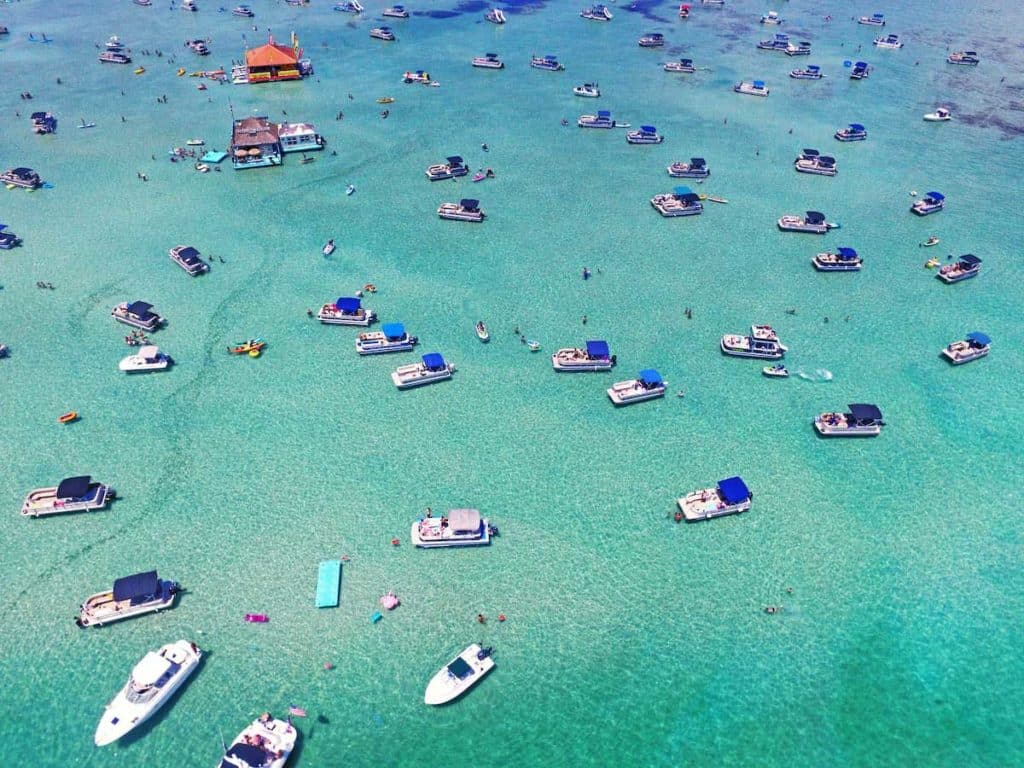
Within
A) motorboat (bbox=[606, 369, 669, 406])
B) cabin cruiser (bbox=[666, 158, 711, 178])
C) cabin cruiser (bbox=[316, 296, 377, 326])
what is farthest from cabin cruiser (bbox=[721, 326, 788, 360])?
cabin cruiser (bbox=[666, 158, 711, 178])

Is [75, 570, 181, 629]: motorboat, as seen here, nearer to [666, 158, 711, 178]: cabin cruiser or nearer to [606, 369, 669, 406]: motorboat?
[606, 369, 669, 406]: motorboat

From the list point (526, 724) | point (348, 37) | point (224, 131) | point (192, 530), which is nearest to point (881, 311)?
point (526, 724)

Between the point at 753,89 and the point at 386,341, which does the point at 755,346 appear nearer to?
the point at 386,341

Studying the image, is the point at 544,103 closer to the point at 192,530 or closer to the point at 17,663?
the point at 192,530

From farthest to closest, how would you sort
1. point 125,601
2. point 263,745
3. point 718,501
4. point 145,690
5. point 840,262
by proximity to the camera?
1. point 840,262
2. point 718,501
3. point 125,601
4. point 145,690
5. point 263,745

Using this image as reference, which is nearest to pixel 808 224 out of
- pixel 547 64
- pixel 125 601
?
pixel 547 64

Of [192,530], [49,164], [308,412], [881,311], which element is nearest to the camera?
[192,530]
